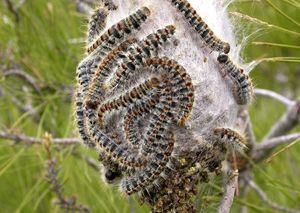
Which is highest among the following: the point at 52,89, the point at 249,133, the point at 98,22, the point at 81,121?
the point at 52,89

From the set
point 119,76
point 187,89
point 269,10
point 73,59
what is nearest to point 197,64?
point 187,89

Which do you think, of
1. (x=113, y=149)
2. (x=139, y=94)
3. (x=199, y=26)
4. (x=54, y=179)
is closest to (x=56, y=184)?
(x=54, y=179)

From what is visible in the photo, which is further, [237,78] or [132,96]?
[237,78]

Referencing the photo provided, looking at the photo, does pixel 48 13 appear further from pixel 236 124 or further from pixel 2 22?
pixel 236 124

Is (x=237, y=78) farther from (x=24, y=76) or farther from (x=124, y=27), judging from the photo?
(x=24, y=76)

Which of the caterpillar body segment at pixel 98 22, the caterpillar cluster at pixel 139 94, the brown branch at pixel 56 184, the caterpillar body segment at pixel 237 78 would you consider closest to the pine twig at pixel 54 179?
the brown branch at pixel 56 184

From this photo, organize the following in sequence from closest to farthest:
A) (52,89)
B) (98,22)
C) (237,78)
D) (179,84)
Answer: (179,84) → (237,78) → (98,22) → (52,89)

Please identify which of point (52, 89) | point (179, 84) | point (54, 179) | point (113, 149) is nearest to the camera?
point (179, 84)
